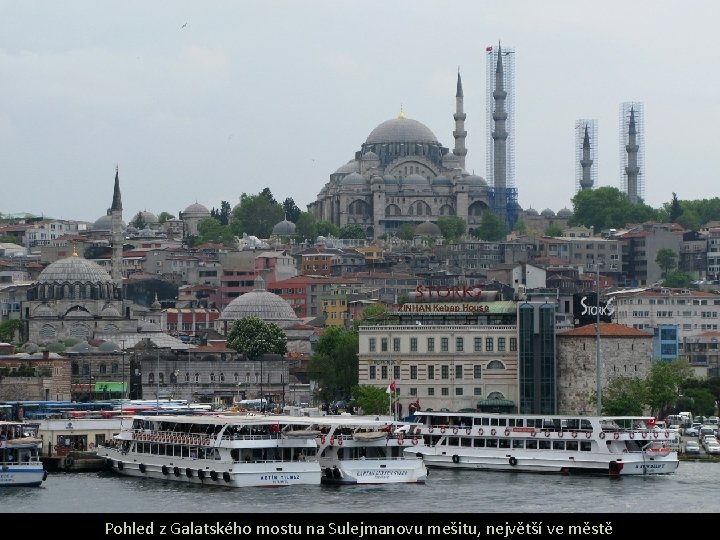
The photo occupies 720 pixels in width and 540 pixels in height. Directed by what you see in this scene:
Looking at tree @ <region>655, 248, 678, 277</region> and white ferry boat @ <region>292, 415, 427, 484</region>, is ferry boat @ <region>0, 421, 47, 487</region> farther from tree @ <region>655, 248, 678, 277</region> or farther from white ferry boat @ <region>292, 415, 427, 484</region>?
tree @ <region>655, 248, 678, 277</region>

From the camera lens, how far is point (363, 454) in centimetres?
7112

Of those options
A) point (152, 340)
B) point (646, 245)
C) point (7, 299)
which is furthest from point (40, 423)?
point (646, 245)

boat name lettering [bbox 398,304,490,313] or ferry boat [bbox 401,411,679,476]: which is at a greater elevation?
boat name lettering [bbox 398,304,490,313]

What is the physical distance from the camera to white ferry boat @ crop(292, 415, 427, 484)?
70062mm

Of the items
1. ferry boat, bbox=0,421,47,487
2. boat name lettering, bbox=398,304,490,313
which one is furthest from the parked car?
ferry boat, bbox=0,421,47,487

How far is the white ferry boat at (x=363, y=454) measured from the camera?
7006 cm

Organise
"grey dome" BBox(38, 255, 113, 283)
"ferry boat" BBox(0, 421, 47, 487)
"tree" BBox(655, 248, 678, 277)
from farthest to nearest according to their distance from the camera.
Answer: "tree" BBox(655, 248, 678, 277) < "grey dome" BBox(38, 255, 113, 283) < "ferry boat" BBox(0, 421, 47, 487)
